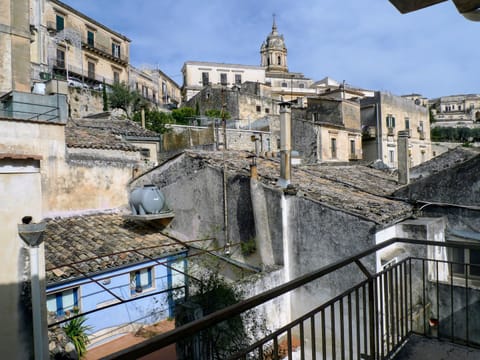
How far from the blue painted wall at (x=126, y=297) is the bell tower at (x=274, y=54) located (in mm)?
54992

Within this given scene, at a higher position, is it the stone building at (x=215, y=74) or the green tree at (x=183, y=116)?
the stone building at (x=215, y=74)

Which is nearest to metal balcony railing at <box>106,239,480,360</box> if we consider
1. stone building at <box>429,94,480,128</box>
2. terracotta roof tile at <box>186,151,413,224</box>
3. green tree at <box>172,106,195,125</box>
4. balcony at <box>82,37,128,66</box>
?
terracotta roof tile at <box>186,151,413,224</box>

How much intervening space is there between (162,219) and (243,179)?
12.2ft

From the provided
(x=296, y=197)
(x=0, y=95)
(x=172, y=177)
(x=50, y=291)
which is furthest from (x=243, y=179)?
(x=0, y=95)

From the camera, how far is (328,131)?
25109 mm

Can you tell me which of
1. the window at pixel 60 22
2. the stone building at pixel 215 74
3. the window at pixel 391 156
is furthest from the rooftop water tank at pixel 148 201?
the stone building at pixel 215 74

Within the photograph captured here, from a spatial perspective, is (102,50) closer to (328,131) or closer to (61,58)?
(61,58)

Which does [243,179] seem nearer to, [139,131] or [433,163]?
[433,163]

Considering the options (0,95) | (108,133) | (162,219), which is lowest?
(162,219)

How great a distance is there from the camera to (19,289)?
4543mm

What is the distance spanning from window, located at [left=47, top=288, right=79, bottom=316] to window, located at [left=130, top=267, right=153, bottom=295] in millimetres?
1598

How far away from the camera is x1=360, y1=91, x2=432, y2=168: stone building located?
29.8 m

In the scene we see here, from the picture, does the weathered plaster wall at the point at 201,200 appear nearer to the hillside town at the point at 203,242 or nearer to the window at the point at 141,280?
the hillside town at the point at 203,242

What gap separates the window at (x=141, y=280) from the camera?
10.3 meters
